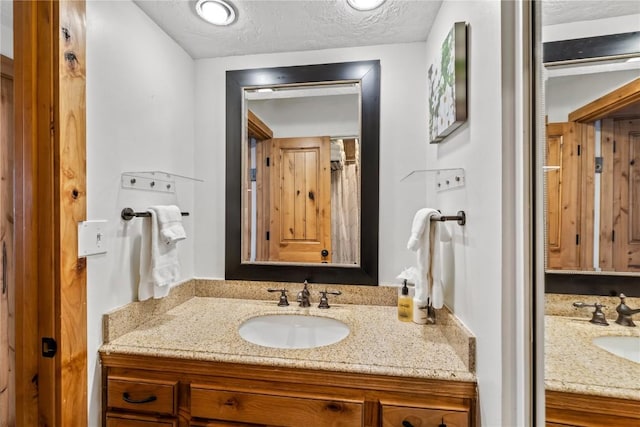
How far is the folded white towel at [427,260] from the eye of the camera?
107cm

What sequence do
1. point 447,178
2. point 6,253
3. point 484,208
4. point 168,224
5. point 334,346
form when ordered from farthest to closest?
1. point 168,224
2. point 447,178
3. point 334,346
4. point 6,253
5. point 484,208

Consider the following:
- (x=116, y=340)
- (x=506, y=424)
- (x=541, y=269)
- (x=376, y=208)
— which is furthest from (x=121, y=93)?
(x=506, y=424)

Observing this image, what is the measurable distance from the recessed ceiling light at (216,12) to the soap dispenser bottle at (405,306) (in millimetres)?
1334

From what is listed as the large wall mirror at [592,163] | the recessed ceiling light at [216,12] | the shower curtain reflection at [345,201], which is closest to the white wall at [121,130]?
the recessed ceiling light at [216,12]

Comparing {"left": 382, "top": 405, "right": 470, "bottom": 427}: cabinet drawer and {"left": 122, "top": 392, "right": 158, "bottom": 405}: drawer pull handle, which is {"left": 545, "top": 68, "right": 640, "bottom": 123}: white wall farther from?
{"left": 122, "top": 392, "right": 158, "bottom": 405}: drawer pull handle

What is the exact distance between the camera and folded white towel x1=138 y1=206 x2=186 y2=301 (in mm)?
1192

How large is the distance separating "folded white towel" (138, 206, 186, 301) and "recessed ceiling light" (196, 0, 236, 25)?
817 millimetres

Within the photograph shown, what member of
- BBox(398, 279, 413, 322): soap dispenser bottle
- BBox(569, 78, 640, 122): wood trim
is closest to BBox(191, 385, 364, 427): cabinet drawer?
BBox(398, 279, 413, 322): soap dispenser bottle

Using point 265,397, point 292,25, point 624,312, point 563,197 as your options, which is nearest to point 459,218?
point 563,197

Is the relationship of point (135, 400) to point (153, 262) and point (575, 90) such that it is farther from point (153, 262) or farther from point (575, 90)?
point (575, 90)

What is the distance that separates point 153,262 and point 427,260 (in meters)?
1.04

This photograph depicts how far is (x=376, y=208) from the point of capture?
57.8 inches

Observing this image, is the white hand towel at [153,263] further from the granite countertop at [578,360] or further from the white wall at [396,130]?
the granite countertop at [578,360]

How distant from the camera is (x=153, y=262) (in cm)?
119
